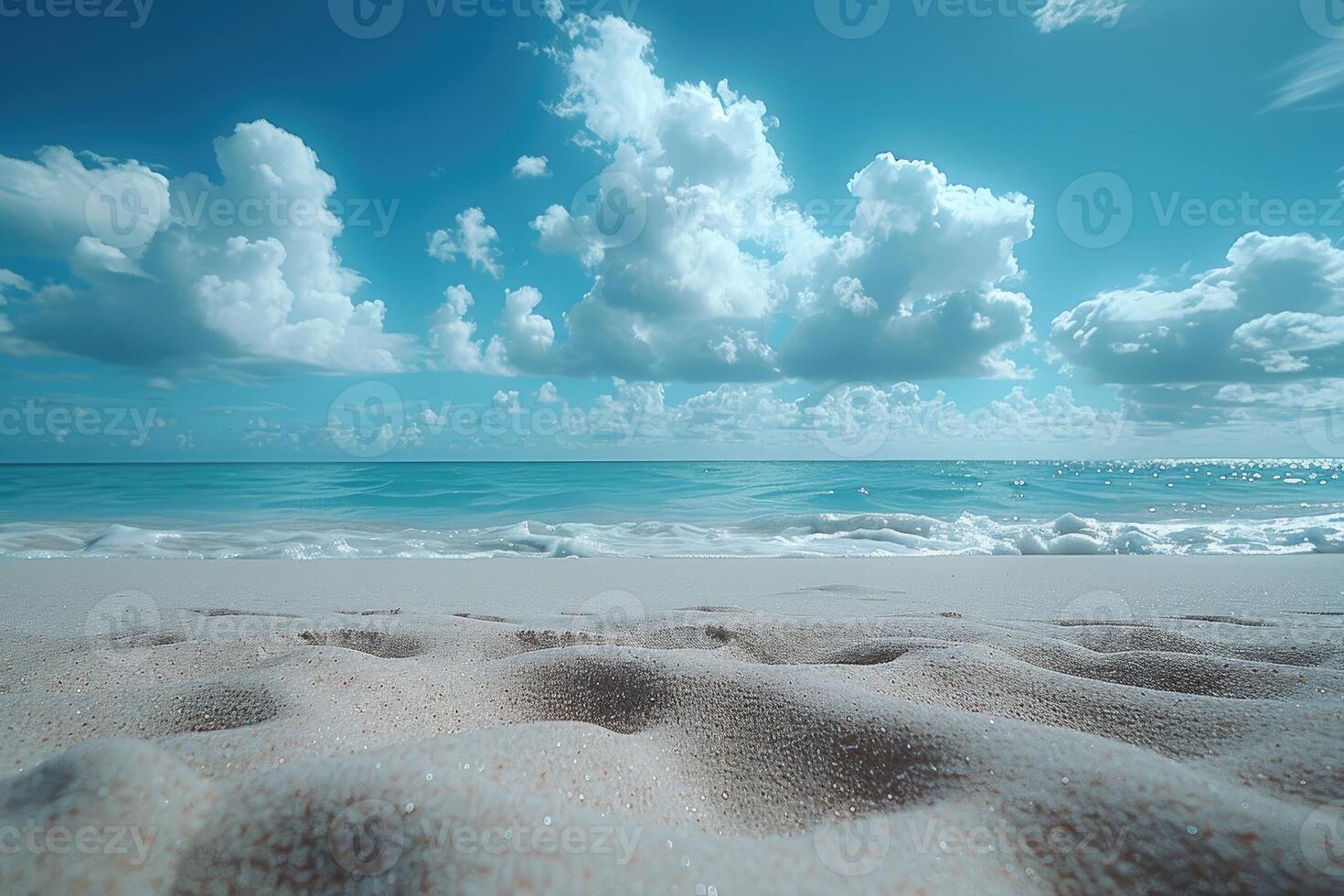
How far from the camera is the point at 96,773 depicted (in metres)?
0.84

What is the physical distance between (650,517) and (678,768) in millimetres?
12387

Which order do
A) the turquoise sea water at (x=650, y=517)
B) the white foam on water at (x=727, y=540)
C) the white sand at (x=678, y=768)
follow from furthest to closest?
the turquoise sea water at (x=650, y=517), the white foam on water at (x=727, y=540), the white sand at (x=678, y=768)

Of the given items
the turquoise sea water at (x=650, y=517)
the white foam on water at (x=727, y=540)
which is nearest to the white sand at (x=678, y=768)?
the white foam on water at (x=727, y=540)

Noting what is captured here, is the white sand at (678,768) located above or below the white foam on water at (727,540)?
above

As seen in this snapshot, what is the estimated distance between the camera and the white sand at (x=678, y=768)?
2.51ft

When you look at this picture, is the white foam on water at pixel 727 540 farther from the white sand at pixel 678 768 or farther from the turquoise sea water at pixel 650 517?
the white sand at pixel 678 768

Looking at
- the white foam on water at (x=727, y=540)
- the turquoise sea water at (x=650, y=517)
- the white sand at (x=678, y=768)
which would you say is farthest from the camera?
the turquoise sea water at (x=650, y=517)

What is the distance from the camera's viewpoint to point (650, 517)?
1348 cm

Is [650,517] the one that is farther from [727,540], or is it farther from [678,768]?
[678,768]

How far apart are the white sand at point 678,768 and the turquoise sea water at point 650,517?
6199 millimetres

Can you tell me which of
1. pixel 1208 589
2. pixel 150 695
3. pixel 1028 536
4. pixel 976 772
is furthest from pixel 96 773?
pixel 1028 536

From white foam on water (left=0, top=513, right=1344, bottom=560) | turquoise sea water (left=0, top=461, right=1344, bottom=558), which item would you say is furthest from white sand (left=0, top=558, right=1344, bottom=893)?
turquoise sea water (left=0, top=461, right=1344, bottom=558)

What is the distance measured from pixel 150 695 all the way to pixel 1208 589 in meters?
5.98

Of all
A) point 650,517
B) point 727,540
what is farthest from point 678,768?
point 650,517
